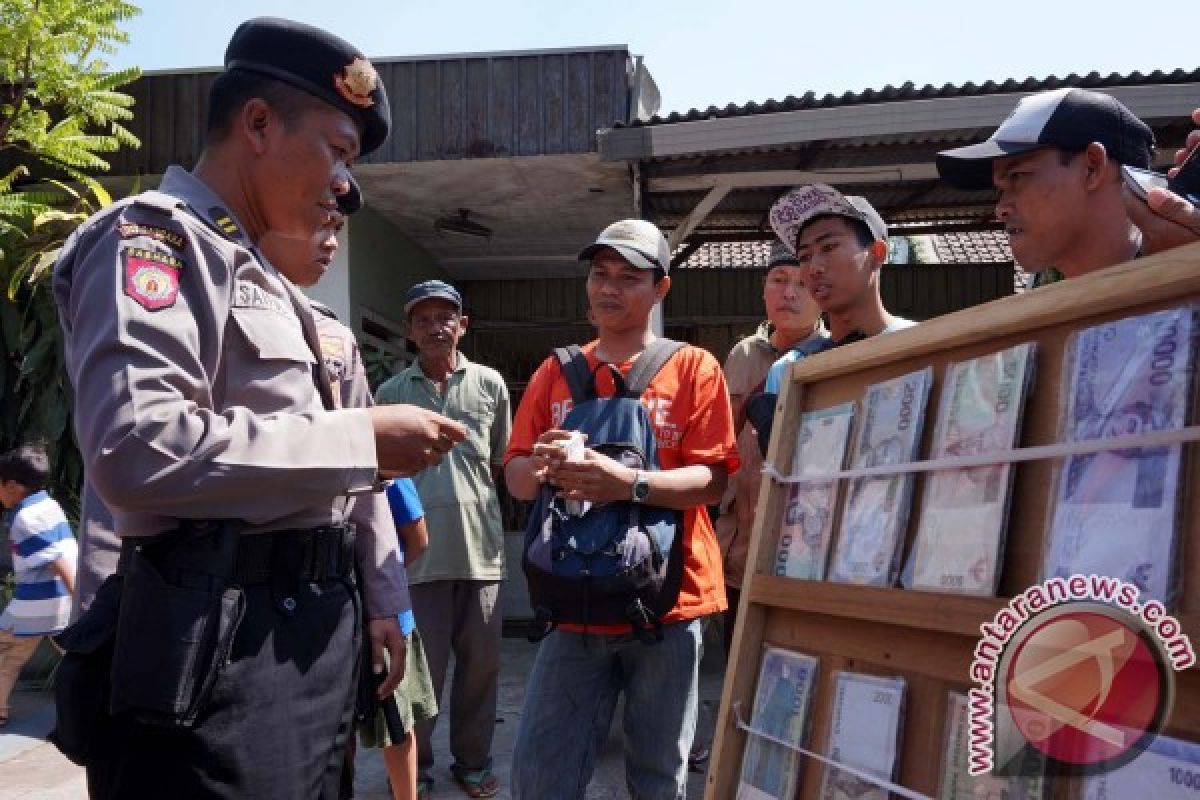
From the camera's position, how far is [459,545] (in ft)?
13.8

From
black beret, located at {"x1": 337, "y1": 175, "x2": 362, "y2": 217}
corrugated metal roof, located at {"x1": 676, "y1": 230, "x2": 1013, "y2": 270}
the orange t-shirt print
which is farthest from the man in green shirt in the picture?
corrugated metal roof, located at {"x1": 676, "y1": 230, "x2": 1013, "y2": 270}

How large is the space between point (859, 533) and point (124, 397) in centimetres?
116

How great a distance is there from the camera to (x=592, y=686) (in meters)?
Result: 2.57

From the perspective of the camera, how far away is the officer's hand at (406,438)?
1.59 meters

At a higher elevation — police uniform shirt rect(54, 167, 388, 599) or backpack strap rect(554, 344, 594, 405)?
backpack strap rect(554, 344, 594, 405)

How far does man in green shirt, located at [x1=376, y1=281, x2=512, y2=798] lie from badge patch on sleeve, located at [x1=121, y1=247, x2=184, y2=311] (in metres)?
2.81

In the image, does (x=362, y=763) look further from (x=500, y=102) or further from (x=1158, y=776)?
(x=500, y=102)

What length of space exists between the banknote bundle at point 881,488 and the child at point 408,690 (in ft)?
5.03

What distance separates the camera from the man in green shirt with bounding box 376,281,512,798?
415 cm

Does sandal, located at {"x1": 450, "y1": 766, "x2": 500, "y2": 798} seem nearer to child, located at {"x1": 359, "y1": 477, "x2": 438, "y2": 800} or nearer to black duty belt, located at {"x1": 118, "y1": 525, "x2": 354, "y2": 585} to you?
child, located at {"x1": 359, "y1": 477, "x2": 438, "y2": 800}

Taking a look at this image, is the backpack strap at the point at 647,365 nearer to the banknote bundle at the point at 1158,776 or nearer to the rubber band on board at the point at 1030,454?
the rubber band on board at the point at 1030,454

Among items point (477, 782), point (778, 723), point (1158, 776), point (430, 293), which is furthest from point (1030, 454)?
point (430, 293)

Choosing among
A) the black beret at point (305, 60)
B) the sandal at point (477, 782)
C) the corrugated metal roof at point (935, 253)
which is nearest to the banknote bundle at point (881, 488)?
the black beret at point (305, 60)

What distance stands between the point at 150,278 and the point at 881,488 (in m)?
1.19
